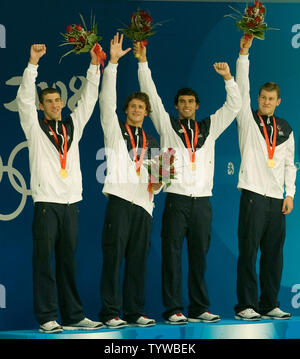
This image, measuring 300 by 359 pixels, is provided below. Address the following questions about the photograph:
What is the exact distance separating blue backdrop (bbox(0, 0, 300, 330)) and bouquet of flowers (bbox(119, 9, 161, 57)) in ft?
2.76

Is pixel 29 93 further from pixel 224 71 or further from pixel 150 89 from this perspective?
pixel 224 71

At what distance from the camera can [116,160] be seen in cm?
732

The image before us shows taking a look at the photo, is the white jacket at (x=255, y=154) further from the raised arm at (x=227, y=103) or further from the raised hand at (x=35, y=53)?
the raised hand at (x=35, y=53)

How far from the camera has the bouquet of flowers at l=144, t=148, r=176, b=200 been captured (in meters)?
7.14

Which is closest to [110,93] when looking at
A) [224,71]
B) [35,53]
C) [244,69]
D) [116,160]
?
[116,160]

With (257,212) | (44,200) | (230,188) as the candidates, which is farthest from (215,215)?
(44,200)

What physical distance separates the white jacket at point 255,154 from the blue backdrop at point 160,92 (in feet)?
2.68

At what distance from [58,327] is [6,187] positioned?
5.64 feet

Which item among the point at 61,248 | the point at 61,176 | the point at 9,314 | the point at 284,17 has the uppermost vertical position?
the point at 284,17

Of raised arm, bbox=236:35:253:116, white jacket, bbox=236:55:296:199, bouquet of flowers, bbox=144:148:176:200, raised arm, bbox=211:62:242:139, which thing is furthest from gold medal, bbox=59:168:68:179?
raised arm, bbox=236:35:253:116

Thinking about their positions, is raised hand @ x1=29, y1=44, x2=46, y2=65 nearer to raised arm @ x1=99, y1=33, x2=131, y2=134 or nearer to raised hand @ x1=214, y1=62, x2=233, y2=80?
raised arm @ x1=99, y1=33, x2=131, y2=134

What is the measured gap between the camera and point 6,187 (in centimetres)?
808

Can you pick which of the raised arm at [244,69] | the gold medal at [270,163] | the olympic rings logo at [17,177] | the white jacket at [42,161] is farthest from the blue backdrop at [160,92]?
the white jacket at [42,161]

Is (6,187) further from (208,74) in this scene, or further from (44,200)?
(208,74)
